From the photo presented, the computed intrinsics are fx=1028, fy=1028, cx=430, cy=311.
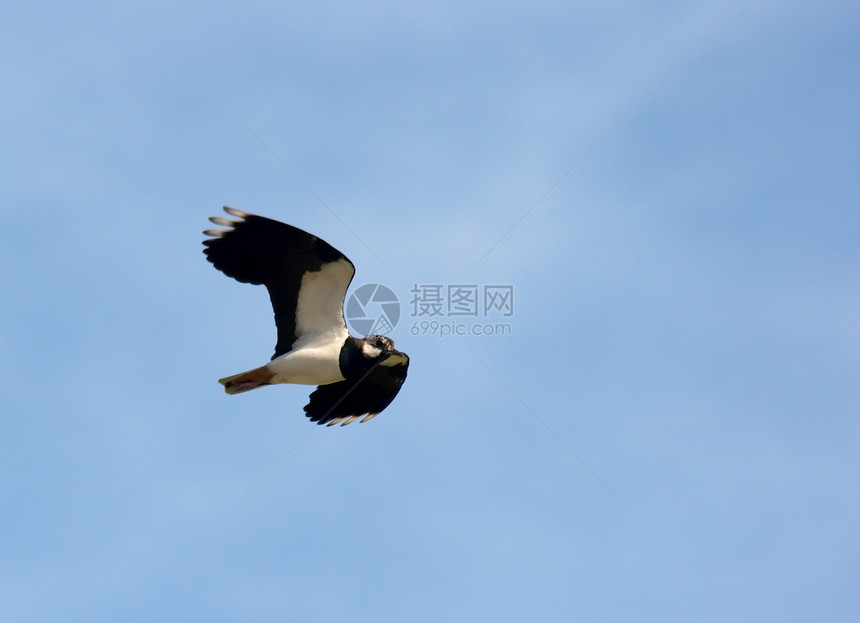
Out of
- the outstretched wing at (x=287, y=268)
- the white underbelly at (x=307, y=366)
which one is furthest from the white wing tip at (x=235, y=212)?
the white underbelly at (x=307, y=366)

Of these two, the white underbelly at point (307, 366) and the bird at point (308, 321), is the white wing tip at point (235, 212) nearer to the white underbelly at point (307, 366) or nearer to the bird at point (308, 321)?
the bird at point (308, 321)

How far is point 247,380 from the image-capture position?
1219cm

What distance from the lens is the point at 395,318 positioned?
13328mm

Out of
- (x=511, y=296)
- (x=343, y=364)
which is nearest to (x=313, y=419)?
(x=343, y=364)

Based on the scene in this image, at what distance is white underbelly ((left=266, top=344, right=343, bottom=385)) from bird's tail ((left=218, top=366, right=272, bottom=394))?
0.27ft

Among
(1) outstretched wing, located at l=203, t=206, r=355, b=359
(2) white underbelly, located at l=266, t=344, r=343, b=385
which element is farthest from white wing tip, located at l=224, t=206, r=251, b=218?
(2) white underbelly, located at l=266, t=344, r=343, b=385

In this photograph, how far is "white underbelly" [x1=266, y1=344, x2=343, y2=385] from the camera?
484 inches

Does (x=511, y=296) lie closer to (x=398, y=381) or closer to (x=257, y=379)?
(x=398, y=381)

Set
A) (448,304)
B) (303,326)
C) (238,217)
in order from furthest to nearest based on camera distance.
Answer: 1. (448,304)
2. (303,326)
3. (238,217)

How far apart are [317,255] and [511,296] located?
372 centimetres

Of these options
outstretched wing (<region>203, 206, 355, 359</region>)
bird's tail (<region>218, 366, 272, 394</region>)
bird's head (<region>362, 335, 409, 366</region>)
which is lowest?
bird's tail (<region>218, 366, 272, 394</region>)

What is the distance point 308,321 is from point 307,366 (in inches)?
25.7

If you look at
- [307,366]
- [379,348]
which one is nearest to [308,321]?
[307,366]

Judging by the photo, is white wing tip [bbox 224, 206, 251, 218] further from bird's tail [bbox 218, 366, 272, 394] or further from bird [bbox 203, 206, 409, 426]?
bird's tail [bbox 218, 366, 272, 394]
